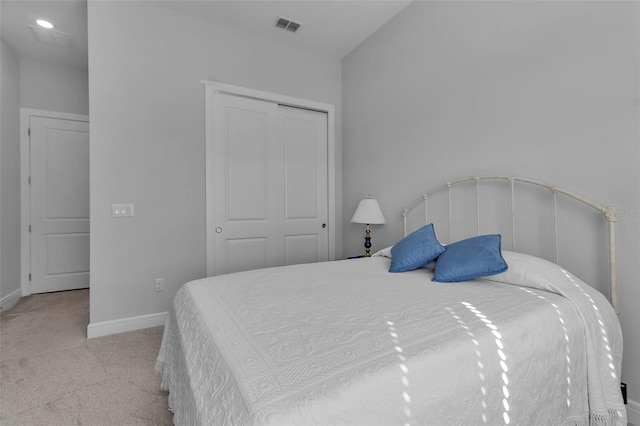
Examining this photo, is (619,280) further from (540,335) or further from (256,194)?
(256,194)

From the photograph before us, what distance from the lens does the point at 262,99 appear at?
325 cm

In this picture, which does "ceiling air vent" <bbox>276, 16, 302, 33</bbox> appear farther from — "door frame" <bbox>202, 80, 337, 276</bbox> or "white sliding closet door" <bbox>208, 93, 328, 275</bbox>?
"white sliding closet door" <bbox>208, 93, 328, 275</bbox>

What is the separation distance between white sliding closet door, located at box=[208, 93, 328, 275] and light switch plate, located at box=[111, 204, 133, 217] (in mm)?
706

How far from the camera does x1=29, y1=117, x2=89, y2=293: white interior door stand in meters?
3.76

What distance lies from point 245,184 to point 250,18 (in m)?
1.61

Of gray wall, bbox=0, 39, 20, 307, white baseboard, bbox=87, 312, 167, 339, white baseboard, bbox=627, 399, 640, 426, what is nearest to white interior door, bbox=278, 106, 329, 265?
white baseboard, bbox=87, 312, 167, 339

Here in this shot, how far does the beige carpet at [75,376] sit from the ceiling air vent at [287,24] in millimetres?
3106

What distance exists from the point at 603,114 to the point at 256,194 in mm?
2743

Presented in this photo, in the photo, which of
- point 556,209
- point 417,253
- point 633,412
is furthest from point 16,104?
point 633,412

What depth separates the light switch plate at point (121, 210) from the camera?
2.60 m

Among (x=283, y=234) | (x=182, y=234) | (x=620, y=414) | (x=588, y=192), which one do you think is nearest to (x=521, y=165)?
(x=588, y=192)

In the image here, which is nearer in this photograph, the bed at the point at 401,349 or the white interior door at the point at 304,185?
the bed at the point at 401,349

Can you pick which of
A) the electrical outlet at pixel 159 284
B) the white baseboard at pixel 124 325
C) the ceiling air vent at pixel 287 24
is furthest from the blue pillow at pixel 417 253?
the ceiling air vent at pixel 287 24

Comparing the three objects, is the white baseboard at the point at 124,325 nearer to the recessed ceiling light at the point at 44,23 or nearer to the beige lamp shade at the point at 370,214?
the beige lamp shade at the point at 370,214
